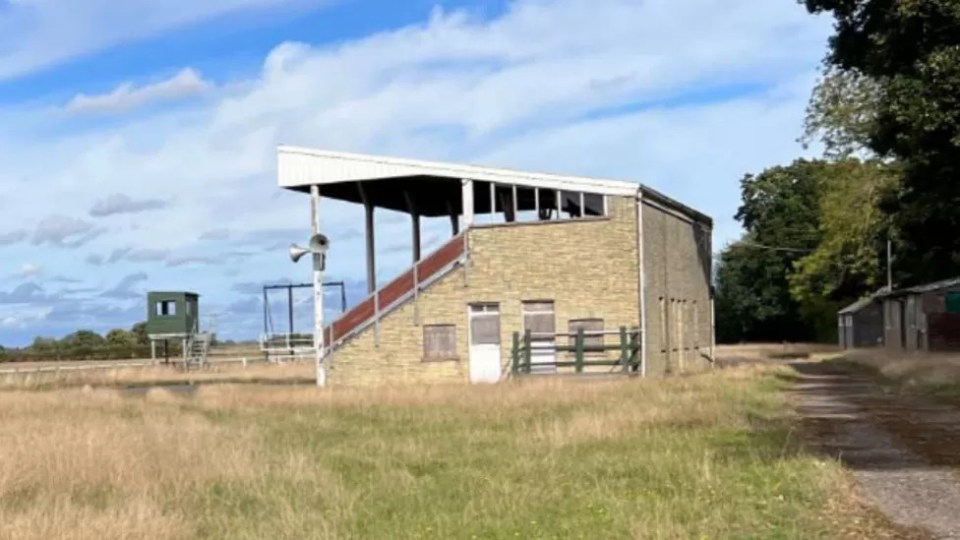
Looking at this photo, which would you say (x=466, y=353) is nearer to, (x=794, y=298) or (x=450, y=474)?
(x=450, y=474)

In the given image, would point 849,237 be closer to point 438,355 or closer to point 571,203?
point 571,203

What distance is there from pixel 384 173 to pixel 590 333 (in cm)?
839

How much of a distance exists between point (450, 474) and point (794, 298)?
268 ft

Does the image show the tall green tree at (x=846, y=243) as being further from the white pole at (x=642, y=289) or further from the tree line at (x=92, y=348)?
the tree line at (x=92, y=348)

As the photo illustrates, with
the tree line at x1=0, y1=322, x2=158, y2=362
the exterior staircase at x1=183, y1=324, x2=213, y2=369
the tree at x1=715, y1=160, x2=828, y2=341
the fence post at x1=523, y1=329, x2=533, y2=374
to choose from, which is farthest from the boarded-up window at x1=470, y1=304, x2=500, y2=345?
the tree at x1=715, y1=160, x2=828, y2=341

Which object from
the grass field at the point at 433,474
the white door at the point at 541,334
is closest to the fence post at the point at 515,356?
the white door at the point at 541,334

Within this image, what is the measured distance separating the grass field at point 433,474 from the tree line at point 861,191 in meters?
6.15

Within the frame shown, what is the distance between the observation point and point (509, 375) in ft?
114

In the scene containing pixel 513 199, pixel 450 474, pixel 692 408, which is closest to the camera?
pixel 450 474

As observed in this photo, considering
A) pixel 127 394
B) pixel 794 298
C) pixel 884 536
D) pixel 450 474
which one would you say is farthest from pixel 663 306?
pixel 794 298

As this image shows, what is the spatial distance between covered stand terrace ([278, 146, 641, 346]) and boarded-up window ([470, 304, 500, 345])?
1.66m

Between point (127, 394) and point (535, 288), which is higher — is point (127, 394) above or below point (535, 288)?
below

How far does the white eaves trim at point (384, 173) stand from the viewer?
35.5 m

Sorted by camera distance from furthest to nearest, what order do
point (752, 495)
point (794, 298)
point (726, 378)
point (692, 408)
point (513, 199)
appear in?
point (794, 298)
point (513, 199)
point (726, 378)
point (692, 408)
point (752, 495)
